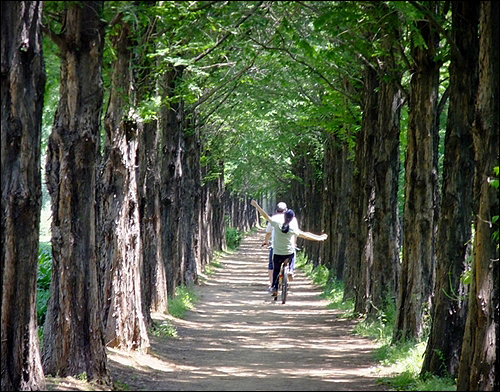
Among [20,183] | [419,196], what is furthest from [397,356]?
[20,183]

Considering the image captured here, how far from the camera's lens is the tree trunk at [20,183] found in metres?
7.29

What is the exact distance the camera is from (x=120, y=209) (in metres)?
12.7

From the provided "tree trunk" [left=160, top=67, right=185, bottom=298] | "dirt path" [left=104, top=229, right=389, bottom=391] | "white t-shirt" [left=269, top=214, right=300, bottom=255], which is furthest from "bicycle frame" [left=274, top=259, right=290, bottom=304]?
"tree trunk" [left=160, top=67, right=185, bottom=298]

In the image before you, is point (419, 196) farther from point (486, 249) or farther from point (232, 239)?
point (232, 239)

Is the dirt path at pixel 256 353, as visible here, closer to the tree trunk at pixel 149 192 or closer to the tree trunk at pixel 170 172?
the tree trunk at pixel 149 192

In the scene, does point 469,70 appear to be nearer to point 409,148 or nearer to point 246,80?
point 409,148

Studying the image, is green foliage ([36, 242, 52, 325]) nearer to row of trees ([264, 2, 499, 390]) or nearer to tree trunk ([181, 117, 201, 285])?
tree trunk ([181, 117, 201, 285])

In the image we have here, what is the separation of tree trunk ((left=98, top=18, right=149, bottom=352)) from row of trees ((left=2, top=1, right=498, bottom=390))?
A: 25 mm

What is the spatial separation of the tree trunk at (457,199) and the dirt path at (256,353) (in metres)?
0.92

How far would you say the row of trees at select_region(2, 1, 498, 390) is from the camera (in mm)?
7598

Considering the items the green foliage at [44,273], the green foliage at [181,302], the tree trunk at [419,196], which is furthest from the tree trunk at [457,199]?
the green foliage at [181,302]

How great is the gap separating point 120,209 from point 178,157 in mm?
7406

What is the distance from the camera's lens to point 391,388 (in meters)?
9.99

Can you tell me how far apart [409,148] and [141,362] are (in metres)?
5.37
